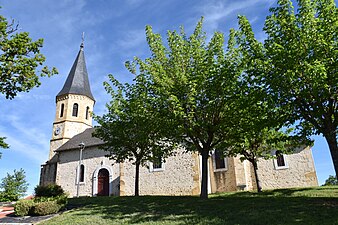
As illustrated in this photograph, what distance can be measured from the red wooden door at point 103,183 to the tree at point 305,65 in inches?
747

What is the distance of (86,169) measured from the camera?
25484 millimetres

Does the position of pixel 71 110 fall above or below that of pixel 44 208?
above

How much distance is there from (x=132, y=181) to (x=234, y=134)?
44.5 feet

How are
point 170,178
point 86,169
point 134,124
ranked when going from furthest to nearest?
1. point 86,169
2. point 170,178
3. point 134,124

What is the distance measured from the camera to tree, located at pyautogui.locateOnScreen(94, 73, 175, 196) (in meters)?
12.3

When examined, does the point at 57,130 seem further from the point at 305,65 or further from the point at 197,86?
the point at 305,65

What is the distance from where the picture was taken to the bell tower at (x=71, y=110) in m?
31.0

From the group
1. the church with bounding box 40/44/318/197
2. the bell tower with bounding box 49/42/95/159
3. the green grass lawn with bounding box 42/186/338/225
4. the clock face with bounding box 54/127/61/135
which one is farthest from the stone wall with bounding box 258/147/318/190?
the clock face with bounding box 54/127/61/135

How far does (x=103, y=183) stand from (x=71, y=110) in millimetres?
12141

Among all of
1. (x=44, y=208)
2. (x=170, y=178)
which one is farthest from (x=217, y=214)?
(x=170, y=178)

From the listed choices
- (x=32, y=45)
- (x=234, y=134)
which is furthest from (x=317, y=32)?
(x=32, y=45)

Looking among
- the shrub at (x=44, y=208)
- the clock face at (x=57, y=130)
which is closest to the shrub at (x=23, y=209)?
the shrub at (x=44, y=208)

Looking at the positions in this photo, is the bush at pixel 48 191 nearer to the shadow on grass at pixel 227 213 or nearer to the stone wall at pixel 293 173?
the shadow on grass at pixel 227 213

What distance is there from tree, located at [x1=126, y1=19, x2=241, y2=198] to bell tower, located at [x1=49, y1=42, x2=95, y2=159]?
2177 centimetres
